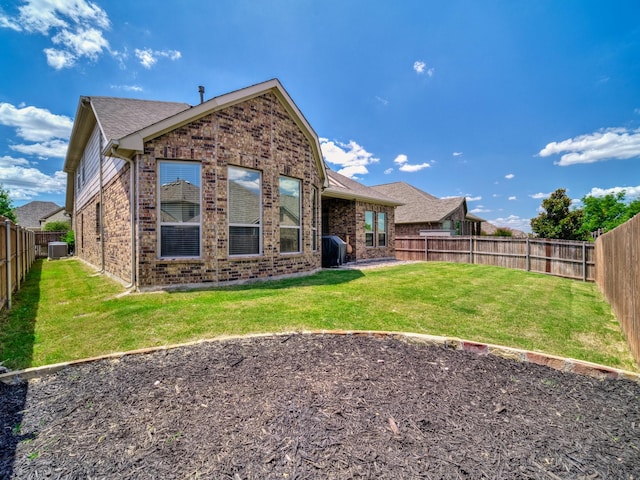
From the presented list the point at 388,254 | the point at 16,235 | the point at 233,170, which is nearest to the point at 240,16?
the point at 233,170

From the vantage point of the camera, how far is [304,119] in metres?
9.34

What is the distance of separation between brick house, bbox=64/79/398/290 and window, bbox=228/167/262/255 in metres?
0.03

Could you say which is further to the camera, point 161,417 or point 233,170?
point 233,170

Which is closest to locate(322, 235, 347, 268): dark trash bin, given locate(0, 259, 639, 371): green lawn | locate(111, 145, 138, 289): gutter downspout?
locate(0, 259, 639, 371): green lawn

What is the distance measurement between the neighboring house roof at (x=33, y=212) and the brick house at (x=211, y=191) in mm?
45349

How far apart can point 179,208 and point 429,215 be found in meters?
20.9

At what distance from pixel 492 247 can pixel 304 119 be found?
11.8 meters

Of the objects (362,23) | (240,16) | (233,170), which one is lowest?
(233,170)

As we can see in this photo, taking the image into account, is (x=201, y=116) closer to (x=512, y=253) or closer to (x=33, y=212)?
(x=512, y=253)

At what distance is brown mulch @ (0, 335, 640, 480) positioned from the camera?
186cm

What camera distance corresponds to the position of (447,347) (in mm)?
3816

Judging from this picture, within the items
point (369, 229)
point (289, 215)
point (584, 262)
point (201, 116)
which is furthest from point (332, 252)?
point (584, 262)

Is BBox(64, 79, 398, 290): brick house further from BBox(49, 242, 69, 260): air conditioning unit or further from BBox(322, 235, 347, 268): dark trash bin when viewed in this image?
BBox(49, 242, 69, 260): air conditioning unit

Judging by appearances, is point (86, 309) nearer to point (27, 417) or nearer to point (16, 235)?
point (16, 235)
